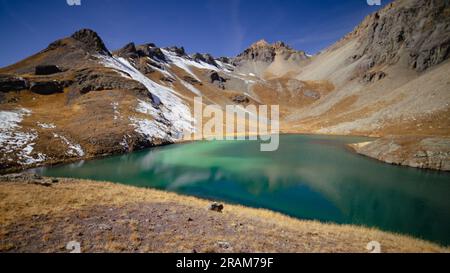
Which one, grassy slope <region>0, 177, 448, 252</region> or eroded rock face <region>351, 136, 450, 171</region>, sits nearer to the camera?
grassy slope <region>0, 177, 448, 252</region>

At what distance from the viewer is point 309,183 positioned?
82.7 ft

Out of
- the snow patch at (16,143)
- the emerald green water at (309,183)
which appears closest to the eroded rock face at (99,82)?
the snow patch at (16,143)

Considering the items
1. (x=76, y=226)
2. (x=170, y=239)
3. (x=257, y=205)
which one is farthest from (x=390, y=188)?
(x=76, y=226)

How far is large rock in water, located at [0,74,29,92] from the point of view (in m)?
59.3

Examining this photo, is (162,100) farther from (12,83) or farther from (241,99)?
(241,99)

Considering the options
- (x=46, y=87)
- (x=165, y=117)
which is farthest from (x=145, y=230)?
(x=46, y=87)

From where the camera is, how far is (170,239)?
1058 centimetres

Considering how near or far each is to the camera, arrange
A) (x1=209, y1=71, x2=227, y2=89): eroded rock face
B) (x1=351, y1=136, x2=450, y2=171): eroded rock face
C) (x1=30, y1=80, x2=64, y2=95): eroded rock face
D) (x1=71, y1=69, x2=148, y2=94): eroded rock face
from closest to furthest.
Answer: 1. (x1=351, y1=136, x2=450, y2=171): eroded rock face
2. (x1=30, y1=80, x2=64, y2=95): eroded rock face
3. (x1=71, y1=69, x2=148, y2=94): eroded rock face
4. (x1=209, y1=71, x2=227, y2=89): eroded rock face

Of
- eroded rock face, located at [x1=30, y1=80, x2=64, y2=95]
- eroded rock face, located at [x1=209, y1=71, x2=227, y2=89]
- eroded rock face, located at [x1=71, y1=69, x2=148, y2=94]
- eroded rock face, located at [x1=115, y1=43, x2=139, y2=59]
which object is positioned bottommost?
eroded rock face, located at [x1=30, y1=80, x2=64, y2=95]

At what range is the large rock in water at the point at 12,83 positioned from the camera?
195 feet

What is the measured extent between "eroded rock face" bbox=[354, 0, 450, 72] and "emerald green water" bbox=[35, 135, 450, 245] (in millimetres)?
69626

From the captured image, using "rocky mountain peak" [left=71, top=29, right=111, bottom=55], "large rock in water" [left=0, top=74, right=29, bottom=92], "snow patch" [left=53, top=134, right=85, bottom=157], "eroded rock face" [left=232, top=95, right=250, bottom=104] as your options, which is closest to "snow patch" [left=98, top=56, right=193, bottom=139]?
"rocky mountain peak" [left=71, top=29, right=111, bottom=55]

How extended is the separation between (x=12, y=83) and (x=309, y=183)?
7693cm

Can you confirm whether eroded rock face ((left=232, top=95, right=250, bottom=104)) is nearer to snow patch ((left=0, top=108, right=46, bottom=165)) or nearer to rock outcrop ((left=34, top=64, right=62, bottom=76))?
rock outcrop ((left=34, top=64, right=62, bottom=76))
